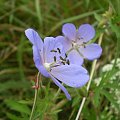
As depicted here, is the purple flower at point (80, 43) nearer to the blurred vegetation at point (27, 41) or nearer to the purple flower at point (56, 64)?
the blurred vegetation at point (27, 41)

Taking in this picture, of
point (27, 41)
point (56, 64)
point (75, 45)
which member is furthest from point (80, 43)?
point (27, 41)

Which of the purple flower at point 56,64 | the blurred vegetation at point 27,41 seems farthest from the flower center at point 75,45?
the purple flower at point 56,64

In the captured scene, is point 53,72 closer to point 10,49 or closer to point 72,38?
point 72,38

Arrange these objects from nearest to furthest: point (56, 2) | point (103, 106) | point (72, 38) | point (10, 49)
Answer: point (72, 38) → point (103, 106) → point (10, 49) → point (56, 2)

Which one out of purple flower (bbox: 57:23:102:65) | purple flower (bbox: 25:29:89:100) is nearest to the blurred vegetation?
purple flower (bbox: 57:23:102:65)

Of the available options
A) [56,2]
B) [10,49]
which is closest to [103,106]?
[10,49]

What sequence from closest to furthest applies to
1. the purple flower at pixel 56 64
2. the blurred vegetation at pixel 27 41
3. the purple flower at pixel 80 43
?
the purple flower at pixel 56 64, the purple flower at pixel 80 43, the blurred vegetation at pixel 27 41
